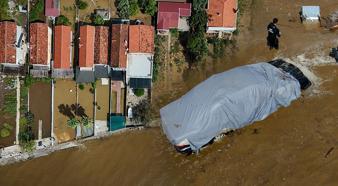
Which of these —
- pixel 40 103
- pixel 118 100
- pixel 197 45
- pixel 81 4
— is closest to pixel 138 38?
pixel 197 45

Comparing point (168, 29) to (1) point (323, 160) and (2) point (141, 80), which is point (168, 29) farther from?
(1) point (323, 160)

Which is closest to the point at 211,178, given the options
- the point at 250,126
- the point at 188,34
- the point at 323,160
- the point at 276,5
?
the point at 250,126

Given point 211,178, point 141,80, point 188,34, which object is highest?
point 188,34

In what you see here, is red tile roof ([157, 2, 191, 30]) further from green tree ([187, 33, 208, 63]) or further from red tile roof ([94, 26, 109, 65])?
red tile roof ([94, 26, 109, 65])

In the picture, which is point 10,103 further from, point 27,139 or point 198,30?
point 198,30

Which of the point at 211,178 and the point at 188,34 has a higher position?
the point at 188,34

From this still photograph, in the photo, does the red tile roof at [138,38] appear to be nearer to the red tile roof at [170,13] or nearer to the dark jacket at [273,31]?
the red tile roof at [170,13]

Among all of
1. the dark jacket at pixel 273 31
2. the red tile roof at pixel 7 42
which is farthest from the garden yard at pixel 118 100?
the dark jacket at pixel 273 31
